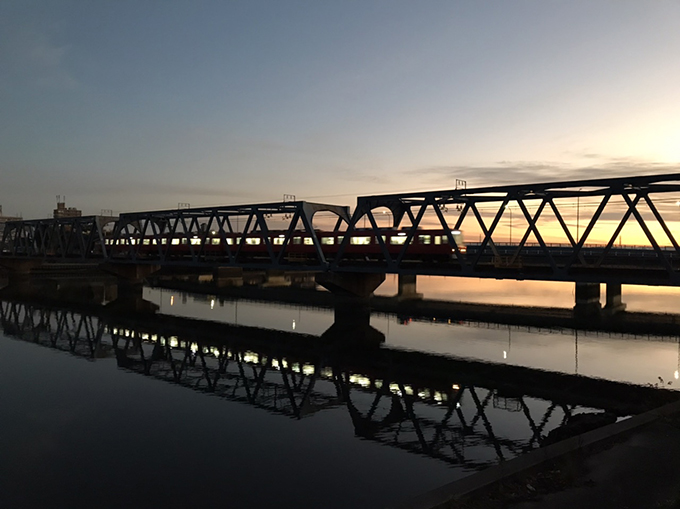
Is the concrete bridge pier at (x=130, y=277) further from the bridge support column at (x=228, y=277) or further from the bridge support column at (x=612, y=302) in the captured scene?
the bridge support column at (x=612, y=302)

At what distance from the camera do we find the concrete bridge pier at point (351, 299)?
48.0 metres

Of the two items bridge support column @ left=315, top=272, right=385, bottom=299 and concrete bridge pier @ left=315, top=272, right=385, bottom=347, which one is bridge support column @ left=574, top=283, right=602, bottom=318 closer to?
concrete bridge pier @ left=315, top=272, right=385, bottom=347

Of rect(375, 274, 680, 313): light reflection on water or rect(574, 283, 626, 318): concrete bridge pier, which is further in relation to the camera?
rect(375, 274, 680, 313): light reflection on water

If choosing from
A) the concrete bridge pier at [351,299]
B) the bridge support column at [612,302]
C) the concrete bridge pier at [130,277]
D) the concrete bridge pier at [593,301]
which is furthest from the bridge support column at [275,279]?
the bridge support column at [612,302]

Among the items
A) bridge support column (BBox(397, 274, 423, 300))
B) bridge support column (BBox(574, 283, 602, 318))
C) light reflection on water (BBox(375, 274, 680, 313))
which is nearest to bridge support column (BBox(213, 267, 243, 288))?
light reflection on water (BBox(375, 274, 680, 313))

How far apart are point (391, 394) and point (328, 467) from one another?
9.94m

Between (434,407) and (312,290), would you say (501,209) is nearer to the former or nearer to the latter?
(434,407)

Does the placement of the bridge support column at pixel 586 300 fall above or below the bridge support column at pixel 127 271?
below

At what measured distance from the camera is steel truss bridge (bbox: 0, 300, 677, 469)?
2058cm

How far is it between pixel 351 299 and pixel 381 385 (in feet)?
82.3

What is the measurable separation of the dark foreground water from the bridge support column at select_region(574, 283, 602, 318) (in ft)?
56.0

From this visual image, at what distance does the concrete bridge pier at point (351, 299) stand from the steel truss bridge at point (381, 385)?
21.9 ft

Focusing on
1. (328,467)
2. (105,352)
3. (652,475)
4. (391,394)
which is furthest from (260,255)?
(652,475)

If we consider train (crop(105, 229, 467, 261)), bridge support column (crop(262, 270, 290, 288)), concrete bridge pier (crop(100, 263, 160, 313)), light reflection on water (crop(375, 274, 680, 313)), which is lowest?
light reflection on water (crop(375, 274, 680, 313))
